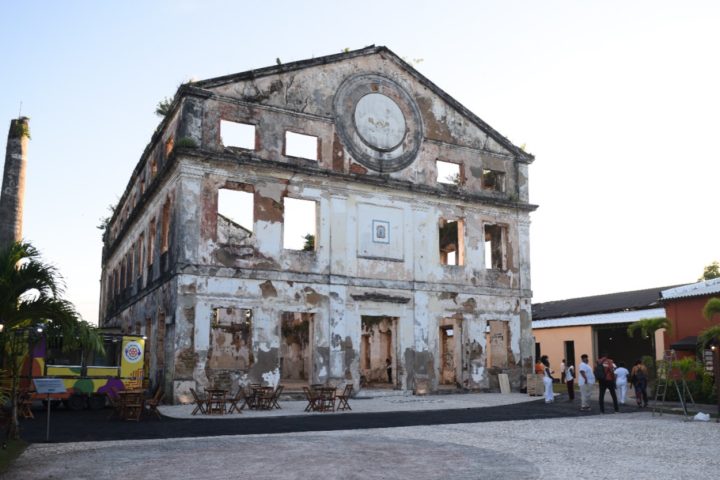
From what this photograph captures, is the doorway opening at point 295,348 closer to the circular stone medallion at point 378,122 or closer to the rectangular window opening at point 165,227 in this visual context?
the rectangular window opening at point 165,227

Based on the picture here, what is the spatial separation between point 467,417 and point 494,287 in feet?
33.4

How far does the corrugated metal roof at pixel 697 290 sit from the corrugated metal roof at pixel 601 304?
3.49 meters

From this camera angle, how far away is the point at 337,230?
22422 mm

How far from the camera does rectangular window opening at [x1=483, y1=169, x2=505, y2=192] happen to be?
2638 cm

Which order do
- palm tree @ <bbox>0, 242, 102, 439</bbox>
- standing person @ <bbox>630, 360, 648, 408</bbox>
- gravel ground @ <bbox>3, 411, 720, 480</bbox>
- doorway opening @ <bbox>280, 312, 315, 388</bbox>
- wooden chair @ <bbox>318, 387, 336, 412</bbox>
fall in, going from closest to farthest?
gravel ground @ <bbox>3, 411, 720, 480</bbox> → palm tree @ <bbox>0, 242, 102, 439</bbox> → wooden chair @ <bbox>318, 387, 336, 412</bbox> → standing person @ <bbox>630, 360, 648, 408</bbox> → doorway opening @ <bbox>280, 312, 315, 388</bbox>

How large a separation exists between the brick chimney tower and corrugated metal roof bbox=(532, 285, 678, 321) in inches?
1005

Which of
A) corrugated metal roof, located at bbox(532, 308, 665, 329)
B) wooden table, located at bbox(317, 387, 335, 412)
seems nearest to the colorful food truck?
wooden table, located at bbox(317, 387, 335, 412)

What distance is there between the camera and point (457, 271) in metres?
24.5

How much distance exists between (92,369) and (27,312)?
9153 mm

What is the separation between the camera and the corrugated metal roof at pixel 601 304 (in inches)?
1240

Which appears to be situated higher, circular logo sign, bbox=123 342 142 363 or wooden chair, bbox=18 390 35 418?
circular logo sign, bbox=123 342 142 363

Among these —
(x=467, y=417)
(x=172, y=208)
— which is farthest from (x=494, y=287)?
(x=172, y=208)

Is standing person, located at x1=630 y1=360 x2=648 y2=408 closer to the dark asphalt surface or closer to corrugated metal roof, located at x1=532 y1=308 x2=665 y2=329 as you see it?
the dark asphalt surface

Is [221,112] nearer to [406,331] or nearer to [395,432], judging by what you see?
[406,331]
